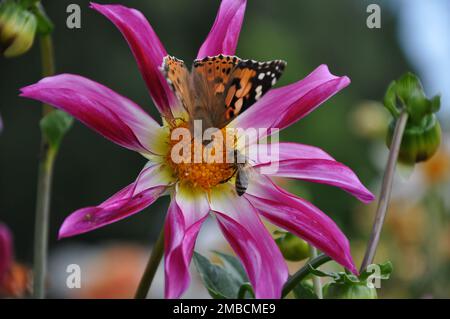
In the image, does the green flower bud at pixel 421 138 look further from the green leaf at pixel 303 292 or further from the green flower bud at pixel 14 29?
the green flower bud at pixel 14 29

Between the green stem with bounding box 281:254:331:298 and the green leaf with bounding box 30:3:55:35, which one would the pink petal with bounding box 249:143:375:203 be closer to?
the green stem with bounding box 281:254:331:298

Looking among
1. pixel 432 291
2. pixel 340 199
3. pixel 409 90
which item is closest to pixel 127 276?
pixel 432 291

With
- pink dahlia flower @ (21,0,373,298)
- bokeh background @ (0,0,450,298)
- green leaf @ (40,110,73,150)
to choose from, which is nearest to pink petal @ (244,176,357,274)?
pink dahlia flower @ (21,0,373,298)

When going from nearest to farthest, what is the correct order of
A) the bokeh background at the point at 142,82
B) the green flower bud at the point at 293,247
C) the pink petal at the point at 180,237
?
the pink petal at the point at 180,237
the green flower bud at the point at 293,247
the bokeh background at the point at 142,82

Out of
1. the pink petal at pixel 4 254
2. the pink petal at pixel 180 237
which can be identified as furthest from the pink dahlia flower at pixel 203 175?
the pink petal at pixel 4 254

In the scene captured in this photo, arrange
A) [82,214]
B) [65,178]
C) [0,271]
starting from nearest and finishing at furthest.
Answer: [82,214] → [0,271] → [65,178]

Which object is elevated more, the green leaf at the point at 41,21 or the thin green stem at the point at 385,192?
the green leaf at the point at 41,21
